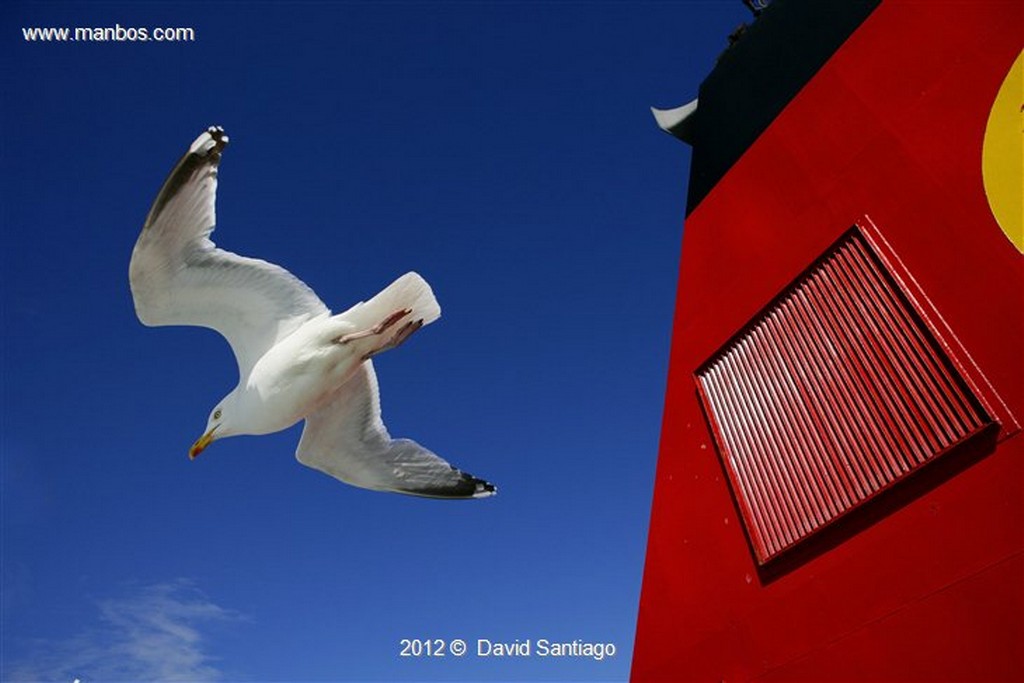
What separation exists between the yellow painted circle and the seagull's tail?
12.0 feet

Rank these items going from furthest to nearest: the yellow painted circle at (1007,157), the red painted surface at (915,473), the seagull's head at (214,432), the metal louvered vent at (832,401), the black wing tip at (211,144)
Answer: the seagull's head at (214,432), the black wing tip at (211,144), the metal louvered vent at (832,401), the yellow painted circle at (1007,157), the red painted surface at (915,473)

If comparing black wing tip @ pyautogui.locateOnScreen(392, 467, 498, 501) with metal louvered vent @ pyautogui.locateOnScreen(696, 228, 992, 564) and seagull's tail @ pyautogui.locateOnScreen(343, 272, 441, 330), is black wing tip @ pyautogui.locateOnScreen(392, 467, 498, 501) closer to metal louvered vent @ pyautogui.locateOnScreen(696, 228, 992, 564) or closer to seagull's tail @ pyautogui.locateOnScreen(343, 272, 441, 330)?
seagull's tail @ pyautogui.locateOnScreen(343, 272, 441, 330)

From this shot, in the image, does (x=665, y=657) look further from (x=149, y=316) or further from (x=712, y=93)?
(x=712, y=93)

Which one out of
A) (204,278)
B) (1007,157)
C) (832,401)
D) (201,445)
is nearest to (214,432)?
(201,445)

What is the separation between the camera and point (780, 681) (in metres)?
4.49

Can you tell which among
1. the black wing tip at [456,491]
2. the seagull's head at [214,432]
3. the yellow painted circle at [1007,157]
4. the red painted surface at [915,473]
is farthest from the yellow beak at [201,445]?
the yellow painted circle at [1007,157]

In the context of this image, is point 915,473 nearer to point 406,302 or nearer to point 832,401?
point 832,401

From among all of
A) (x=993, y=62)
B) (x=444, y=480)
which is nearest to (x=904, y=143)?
(x=993, y=62)

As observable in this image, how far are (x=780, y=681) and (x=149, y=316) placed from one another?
17.2ft

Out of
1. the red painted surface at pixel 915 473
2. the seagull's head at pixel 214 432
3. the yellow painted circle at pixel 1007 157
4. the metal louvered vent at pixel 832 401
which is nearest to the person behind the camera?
the red painted surface at pixel 915 473

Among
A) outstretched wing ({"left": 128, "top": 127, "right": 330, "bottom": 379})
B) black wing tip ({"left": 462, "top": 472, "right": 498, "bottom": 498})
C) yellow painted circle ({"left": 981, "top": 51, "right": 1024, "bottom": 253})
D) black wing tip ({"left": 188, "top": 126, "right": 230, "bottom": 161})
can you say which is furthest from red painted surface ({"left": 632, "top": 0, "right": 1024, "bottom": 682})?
black wing tip ({"left": 188, "top": 126, "right": 230, "bottom": 161})

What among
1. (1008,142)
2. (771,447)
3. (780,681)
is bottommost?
(780,681)

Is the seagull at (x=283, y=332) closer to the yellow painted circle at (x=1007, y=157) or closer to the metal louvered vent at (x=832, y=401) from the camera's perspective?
the metal louvered vent at (x=832, y=401)

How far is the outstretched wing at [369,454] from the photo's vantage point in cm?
663
